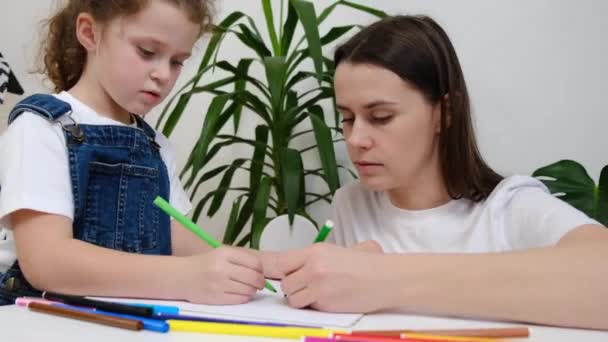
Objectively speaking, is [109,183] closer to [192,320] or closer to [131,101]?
A: [131,101]

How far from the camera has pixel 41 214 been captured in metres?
0.70

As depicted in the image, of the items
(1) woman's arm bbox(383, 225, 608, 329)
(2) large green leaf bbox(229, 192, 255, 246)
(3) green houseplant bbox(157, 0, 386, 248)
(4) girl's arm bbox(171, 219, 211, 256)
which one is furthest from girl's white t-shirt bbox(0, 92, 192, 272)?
(2) large green leaf bbox(229, 192, 255, 246)

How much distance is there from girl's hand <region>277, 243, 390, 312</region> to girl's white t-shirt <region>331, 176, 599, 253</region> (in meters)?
0.31

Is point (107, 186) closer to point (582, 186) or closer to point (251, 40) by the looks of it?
point (251, 40)

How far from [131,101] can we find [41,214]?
0.73 ft

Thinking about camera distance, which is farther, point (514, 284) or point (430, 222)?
point (430, 222)

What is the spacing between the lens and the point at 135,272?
2.14ft

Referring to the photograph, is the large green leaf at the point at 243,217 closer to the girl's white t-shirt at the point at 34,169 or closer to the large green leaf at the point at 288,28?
the large green leaf at the point at 288,28

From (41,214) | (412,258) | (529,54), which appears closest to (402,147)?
(412,258)

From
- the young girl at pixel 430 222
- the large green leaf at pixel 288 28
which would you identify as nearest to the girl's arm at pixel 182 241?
the young girl at pixel 430 222

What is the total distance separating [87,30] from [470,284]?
0.67 m

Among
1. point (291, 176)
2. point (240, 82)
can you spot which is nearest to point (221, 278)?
point (291, 176)

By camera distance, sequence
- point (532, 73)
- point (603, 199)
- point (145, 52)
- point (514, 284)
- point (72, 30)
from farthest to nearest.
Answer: point (532, 73) < point (603, 199) < point (72, 30) < point (145, 52) < point (514, 284)

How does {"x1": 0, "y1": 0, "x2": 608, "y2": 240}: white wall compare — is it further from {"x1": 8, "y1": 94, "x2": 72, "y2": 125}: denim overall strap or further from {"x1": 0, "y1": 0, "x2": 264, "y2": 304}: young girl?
{"x1": 8, "y1": 94, "x2": 72, "y2": 125}: denim overall strap
